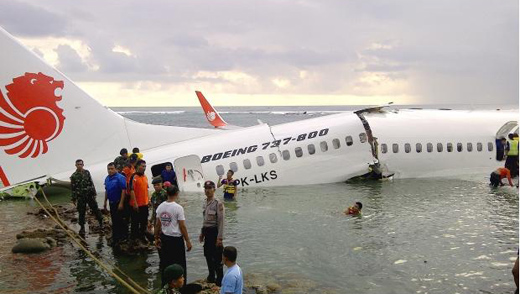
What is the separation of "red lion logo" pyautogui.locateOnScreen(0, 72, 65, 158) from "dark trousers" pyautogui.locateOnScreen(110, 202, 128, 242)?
7056 millimetres

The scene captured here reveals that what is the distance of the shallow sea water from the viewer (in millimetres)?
9336

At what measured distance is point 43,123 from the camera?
55.0 feet

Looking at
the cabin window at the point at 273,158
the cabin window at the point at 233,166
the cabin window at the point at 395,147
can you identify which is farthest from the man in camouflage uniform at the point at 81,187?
the cabin window at the point at 395,147

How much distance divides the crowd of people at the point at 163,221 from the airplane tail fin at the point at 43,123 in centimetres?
345

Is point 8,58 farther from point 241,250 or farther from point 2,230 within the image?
point 241,250

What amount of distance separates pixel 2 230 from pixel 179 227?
7.53 m

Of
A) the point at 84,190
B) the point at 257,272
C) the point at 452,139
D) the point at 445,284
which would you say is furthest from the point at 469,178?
the point at 84,190

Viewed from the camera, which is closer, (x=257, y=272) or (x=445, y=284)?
(x=445, y=284)

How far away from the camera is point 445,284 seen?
30.4ft

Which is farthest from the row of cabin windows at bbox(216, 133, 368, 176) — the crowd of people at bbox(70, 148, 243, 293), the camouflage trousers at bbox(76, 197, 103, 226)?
the camouflage trousers at bbox(76, 197, 103, 226)

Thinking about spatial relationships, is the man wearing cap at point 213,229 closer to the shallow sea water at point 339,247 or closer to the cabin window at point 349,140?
the shallow sea water at point 339,247

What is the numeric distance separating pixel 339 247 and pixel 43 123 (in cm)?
1141

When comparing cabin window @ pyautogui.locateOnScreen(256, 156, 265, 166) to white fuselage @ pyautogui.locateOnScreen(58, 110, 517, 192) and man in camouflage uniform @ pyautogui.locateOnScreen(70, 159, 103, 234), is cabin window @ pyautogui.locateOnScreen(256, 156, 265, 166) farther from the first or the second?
man in camouflage uniform @ pyautogui.locateOnScreen(70, 159, 103, 234)

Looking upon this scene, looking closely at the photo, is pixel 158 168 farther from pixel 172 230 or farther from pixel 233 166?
pixel 172 230
